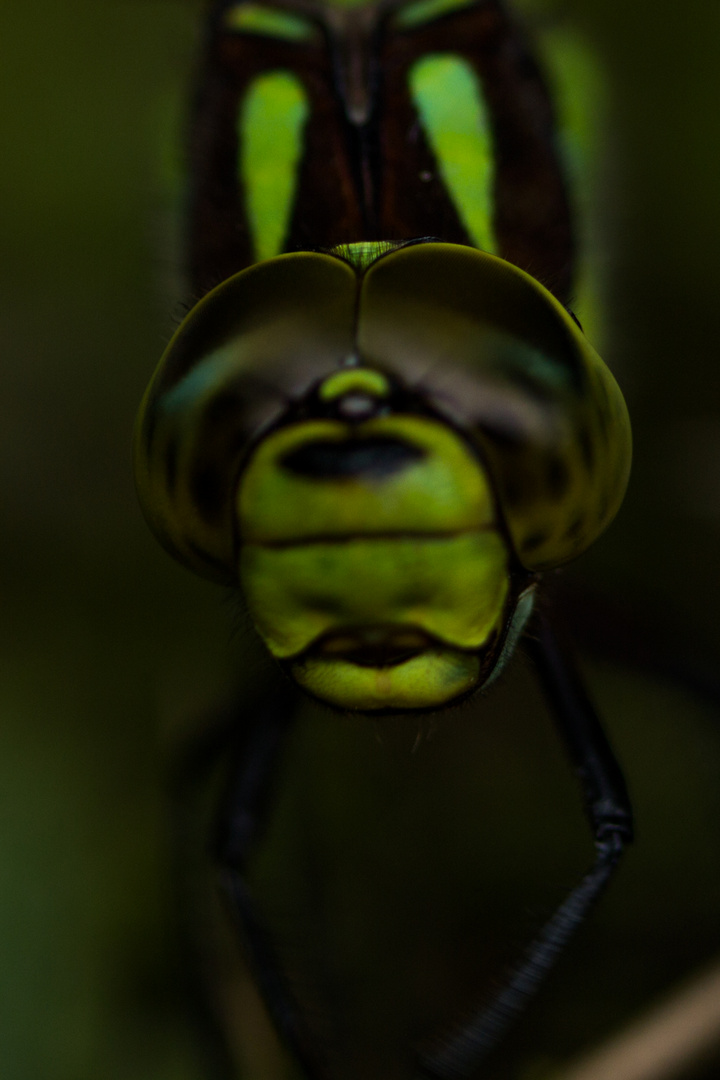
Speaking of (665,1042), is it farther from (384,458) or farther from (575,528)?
(384,458)

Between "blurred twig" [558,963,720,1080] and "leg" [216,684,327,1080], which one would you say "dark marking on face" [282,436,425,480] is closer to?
"leg" [216,684,327,1080]

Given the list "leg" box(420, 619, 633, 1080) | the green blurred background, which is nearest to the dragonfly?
"leg" box(420, 619, 633, 1080)

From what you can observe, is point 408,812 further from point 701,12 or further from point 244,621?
point 701,12

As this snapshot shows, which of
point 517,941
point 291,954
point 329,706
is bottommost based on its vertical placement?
point 291,954

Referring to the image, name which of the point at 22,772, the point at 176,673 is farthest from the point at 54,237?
the point at 22,772

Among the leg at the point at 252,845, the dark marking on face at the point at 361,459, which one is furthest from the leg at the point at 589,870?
the dark marking on face at the point at 361,459

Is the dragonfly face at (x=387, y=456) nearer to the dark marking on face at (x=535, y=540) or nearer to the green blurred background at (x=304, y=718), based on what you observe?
the dark marking on face at (x=535, y=540)
